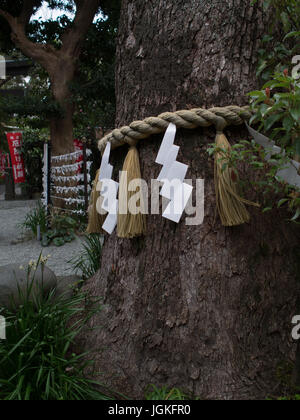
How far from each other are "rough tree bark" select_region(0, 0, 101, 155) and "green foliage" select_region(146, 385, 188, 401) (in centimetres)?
600

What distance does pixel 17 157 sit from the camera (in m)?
9.88

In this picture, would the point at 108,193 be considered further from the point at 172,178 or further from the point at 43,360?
the point at 43,360

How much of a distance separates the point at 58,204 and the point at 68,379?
5.56 m

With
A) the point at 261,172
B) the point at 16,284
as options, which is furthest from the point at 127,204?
the point at 16,284

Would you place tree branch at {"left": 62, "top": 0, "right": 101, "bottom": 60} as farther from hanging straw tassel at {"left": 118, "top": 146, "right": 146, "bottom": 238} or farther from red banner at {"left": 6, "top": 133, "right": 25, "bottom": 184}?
hanging straw tassel at {"left": 118, "top": 146, "right": 146, "bottom": 238}

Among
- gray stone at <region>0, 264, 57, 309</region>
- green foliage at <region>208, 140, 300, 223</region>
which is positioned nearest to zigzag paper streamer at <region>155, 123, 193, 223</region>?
green foliage at <region>208, 140, 300, 223</region>

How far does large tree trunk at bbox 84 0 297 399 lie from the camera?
1.66 metres

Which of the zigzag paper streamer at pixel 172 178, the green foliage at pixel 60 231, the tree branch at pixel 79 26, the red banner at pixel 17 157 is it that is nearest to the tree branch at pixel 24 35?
the tree branch at pixel 79 26

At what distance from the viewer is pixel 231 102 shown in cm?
170

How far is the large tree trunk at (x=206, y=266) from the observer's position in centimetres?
166

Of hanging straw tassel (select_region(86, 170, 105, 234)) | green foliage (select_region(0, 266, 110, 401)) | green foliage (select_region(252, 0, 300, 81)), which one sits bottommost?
green foliage (select_region(0, 266, 110, 401))

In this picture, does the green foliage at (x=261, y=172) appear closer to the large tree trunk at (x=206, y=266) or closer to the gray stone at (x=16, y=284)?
the large tree trunk at (x=206, y=266)

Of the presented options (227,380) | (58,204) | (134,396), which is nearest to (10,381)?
(134,396)
